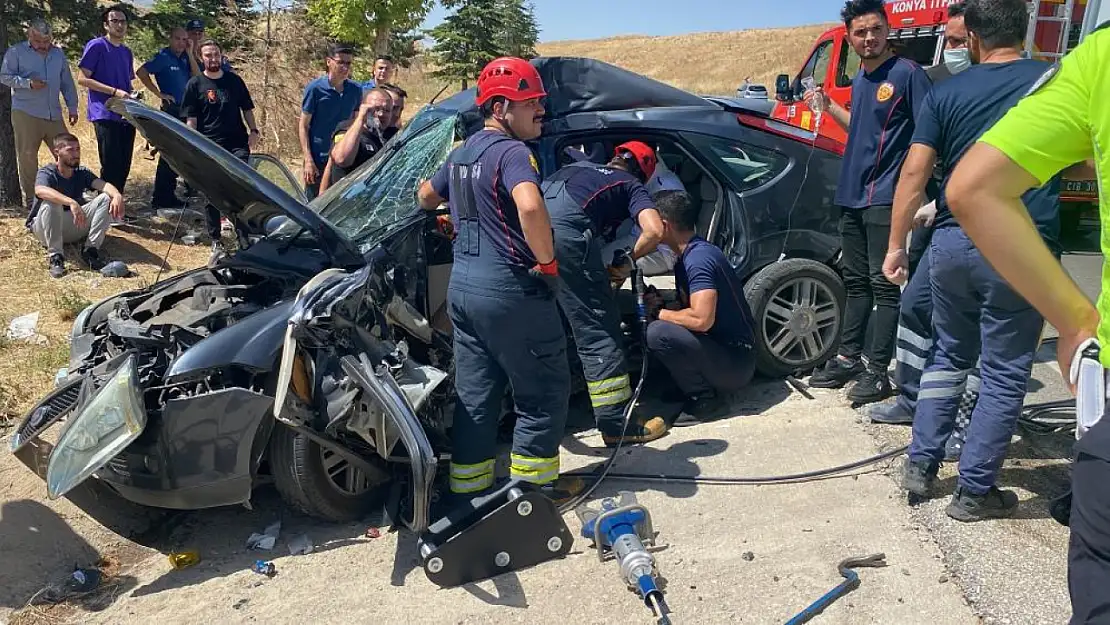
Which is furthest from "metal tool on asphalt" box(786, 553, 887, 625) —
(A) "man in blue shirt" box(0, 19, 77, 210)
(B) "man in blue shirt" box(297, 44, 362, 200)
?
(A) "man in blue shirt" box(0, 19, 77, 210)

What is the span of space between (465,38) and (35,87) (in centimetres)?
2052

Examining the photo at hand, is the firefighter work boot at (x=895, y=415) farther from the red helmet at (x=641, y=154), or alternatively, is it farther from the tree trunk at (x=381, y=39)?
the tree trunk at (x=381, y=39)

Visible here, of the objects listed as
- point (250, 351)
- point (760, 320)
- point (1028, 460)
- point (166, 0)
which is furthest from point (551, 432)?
point (166, 0)

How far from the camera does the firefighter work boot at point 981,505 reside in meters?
3.46

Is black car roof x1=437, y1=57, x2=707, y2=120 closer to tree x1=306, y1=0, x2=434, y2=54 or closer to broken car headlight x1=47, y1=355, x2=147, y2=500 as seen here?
broken car headlight x1=47, y1=355, x2=147, y2=500

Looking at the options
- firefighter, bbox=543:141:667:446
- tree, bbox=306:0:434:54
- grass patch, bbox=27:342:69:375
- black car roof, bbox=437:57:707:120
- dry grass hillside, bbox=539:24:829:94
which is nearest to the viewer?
firefighter, bbox=543:141:667:446

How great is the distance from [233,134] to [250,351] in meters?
5.36

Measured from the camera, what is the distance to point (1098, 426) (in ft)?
5.08

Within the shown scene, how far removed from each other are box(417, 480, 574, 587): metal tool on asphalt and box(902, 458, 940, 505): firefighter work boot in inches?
57.0

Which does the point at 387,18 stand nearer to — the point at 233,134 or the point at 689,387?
the point at 233,134

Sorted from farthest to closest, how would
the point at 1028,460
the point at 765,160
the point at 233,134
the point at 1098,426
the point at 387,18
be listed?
the point at 387,18 → the point at 233,134 → the point at 765,160 → the point at 1028,460 → the point at 1098,426

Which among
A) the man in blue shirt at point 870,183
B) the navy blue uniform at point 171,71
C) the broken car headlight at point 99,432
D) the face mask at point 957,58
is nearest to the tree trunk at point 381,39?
the navy blue uniform at point 171,71

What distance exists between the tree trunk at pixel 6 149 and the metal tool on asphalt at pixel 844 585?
8727 millimetres

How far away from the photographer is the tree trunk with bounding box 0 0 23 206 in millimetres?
8320
